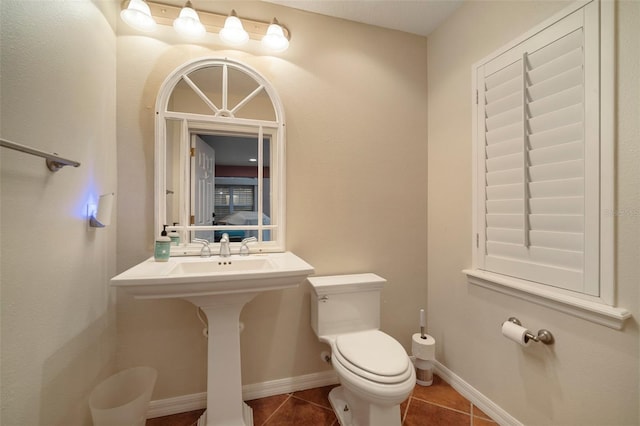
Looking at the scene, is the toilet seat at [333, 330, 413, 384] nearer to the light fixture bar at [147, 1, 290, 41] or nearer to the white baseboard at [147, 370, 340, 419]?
the white baseboard at [147, 370, 340, 419]

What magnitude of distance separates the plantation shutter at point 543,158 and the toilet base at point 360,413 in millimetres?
917

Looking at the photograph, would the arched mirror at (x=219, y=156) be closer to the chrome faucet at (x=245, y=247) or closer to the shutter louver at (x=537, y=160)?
the chrome faucet at (x=245, y=247)

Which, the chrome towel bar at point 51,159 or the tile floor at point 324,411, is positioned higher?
the chrome towel bar at point 51,159

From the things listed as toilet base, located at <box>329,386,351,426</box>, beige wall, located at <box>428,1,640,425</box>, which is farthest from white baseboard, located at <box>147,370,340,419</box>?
beige wall, located at <box>428,1,640,425</box>

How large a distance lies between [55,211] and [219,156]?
787mm

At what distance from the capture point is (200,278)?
1009mm

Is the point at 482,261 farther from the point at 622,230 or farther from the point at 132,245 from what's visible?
the point at 132,245

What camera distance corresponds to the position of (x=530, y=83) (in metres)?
1.23

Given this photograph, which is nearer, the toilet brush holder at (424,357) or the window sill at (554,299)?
the window sill at (554,299)

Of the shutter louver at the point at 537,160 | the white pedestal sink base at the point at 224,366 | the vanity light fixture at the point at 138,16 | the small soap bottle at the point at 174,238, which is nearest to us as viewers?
the shutter louver at the point at 537,160

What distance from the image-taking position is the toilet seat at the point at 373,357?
1081 millimetres

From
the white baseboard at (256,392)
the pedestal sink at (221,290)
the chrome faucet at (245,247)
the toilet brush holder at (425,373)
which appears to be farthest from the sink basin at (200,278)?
the toilet brush holder at (425,373)

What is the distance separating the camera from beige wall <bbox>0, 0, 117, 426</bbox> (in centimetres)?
78

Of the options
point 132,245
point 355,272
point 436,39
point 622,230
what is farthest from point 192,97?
point 622,230
